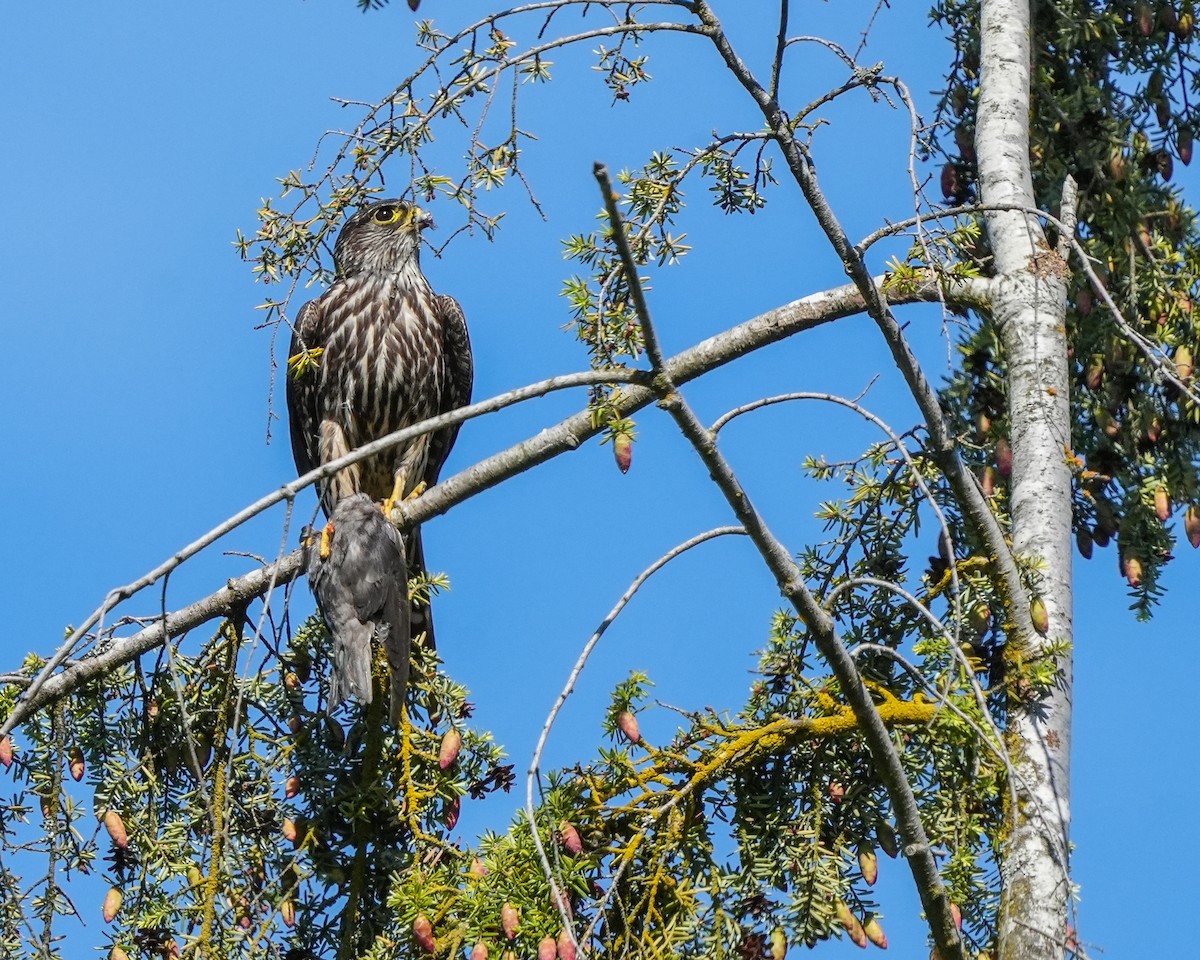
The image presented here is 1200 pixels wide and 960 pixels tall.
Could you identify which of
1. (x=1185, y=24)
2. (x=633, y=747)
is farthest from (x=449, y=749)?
(x=1185, y=24)

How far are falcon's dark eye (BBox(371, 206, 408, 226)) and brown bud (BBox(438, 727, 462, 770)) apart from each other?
2.81m

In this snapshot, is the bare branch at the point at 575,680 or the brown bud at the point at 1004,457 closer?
the bare branch at the point at 575,680

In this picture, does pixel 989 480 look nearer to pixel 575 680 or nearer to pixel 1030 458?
pixel 1030 458

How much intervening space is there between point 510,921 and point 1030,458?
5.52ft

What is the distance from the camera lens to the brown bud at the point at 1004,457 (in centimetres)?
400

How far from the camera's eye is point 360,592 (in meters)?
4.15

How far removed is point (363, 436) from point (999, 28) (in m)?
2.58

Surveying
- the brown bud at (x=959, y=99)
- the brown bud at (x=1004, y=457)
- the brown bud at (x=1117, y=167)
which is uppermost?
the brown bud at (x=959, y=99)

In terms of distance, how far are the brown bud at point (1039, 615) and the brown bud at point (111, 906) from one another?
6.93ft

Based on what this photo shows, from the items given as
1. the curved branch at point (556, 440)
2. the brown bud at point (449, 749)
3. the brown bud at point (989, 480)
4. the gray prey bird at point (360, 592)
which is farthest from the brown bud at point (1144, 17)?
the brown bud at point (449, 749)

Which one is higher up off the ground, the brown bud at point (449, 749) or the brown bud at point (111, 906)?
the brown bud at point (449, 749)

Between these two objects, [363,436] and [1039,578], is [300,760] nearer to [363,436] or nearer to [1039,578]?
[1039,578]

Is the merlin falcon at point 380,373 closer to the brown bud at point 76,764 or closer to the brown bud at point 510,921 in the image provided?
the brown bud at point 76,764

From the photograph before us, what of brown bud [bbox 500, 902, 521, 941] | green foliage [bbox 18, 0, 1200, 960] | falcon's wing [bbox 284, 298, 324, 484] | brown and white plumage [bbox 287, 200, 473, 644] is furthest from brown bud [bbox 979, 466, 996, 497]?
falcon's wing [bbox 284, 298, 324, 484]
